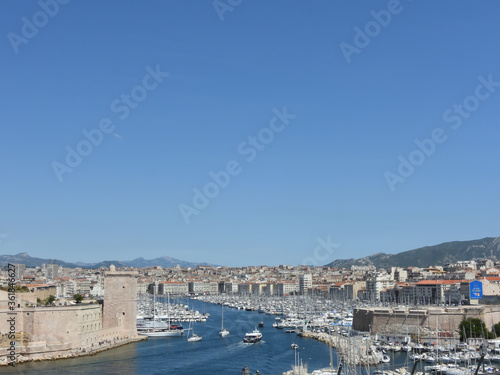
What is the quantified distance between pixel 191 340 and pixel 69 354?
723 centimetres

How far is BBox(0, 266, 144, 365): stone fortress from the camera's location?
18938 millimetres

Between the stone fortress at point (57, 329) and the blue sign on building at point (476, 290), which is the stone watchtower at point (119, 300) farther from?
the blue sign on building at point (476, 290)

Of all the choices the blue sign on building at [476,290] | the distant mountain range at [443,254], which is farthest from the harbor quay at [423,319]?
the distant mountain range at [443,254]

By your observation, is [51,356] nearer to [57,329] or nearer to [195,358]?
[57,329]

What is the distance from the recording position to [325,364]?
1986cm

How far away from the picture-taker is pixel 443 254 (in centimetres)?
11912

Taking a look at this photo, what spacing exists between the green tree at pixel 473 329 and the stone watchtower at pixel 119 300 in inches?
480

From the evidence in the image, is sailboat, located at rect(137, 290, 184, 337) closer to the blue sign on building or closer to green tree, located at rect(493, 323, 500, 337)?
green tree, located at rect(493, 323, 500, 337)

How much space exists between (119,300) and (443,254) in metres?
104

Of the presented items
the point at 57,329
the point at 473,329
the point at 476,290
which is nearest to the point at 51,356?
the point at 57,329

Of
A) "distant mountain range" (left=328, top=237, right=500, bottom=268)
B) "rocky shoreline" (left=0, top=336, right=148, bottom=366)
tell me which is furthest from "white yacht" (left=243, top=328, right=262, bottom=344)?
"distant mountain range" (left=328, top=237, right=500, bottom=268)

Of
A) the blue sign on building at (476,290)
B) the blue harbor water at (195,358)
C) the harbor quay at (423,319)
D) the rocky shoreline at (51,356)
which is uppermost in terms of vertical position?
the blue sign on building at (476,290)

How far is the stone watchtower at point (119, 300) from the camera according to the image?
23625mm

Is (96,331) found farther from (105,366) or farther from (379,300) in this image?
(379,300)
